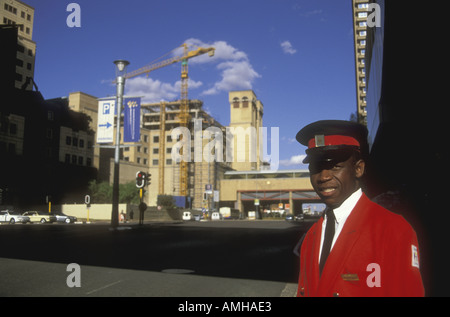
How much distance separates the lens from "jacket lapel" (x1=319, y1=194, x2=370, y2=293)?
191cm

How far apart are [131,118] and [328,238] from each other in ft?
91.5

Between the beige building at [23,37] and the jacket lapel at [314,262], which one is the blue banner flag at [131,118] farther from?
the beige building at [23,37]

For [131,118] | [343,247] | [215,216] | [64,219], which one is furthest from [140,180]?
[215,216]

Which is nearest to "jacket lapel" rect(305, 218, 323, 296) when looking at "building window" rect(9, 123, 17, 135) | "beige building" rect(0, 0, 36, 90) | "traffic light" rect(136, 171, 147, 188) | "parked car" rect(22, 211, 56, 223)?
"traffic light" rect(136, 171, 147, 188)

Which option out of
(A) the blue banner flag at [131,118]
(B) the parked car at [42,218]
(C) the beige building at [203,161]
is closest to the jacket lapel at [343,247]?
(A) the blue banner flag at [131,118]

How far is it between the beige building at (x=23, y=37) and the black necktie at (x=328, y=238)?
85585 mm

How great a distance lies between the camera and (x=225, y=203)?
337 feet

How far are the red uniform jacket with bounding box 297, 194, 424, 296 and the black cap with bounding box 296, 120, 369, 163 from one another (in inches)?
10.5

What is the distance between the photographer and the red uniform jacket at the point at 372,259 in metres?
1.76

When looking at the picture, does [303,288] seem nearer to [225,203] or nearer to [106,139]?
[106,139]

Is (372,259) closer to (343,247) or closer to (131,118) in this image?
(343,247)

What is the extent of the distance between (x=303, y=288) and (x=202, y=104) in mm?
131454

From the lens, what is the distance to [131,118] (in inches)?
1131
